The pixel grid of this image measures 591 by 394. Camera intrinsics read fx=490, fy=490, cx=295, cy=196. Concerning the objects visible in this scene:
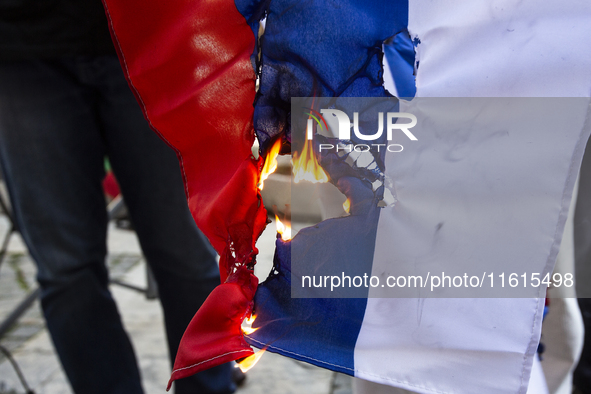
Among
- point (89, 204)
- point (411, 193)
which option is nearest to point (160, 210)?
point (89, 204)

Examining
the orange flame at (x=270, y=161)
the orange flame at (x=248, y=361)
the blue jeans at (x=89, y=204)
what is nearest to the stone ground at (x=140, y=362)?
the blue jeans at (x=89, y=204)

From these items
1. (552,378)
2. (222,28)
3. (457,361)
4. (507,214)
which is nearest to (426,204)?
(507,214)

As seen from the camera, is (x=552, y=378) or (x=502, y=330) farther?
(x=552, y=378)

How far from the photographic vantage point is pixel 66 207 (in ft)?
3.82

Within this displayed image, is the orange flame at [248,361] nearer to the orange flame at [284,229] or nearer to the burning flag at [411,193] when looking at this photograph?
the burning flag at [411,193]

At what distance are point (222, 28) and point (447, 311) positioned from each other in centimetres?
54

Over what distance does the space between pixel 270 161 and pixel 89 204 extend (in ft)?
2.18

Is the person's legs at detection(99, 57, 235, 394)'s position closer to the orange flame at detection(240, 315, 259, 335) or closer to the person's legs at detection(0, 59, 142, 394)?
the person's legs at detection(0, 59, 142, 394)

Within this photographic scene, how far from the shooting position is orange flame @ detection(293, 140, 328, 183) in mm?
710

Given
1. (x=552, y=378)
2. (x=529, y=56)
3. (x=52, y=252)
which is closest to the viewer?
(x=529, y=56)

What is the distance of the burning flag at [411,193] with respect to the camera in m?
0.65

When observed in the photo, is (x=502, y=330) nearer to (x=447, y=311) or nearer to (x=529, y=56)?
(x=447, y=311)

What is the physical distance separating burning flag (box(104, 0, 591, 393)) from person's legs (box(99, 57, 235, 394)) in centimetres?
46

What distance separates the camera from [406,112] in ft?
2.23
